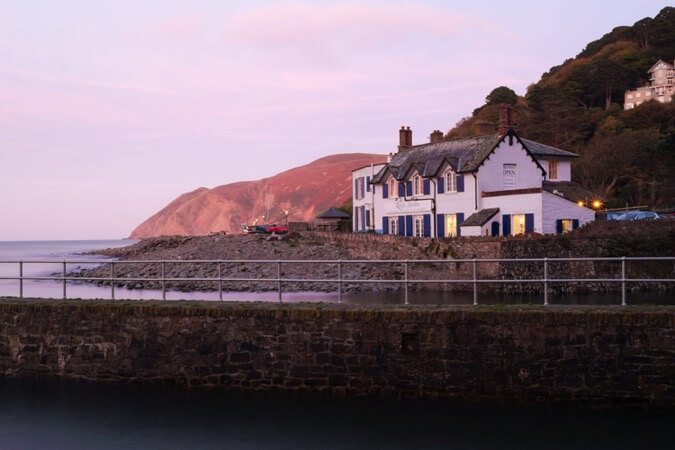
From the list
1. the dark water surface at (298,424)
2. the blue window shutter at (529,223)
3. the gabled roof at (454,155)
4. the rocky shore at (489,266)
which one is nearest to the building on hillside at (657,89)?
the gabled roof at (454,155)

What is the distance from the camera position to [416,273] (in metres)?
44.2

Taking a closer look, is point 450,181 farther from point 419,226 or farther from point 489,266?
point 489,266

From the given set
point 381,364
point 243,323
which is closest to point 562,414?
point 381,364

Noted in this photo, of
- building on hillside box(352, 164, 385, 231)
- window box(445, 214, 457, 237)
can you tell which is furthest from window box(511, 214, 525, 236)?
building on hillside box(352, 164, 385, 231)

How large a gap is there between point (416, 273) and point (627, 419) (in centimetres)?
3183

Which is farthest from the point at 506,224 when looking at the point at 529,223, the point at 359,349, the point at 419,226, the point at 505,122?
the point at 359,349

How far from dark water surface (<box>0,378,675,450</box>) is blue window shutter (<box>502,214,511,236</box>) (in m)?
32.0

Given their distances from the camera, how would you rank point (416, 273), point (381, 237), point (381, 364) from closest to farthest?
point (381, 364)
point (416, 273)
point (381, 237)

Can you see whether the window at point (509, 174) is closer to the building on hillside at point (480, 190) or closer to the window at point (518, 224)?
the building on hillside at point (480, 190)

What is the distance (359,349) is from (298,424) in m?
1.83

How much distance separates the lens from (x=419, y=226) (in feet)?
171

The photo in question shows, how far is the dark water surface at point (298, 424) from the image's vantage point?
12.5 metres

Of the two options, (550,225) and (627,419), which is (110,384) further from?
(550,225)

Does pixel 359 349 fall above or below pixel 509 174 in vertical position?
below
